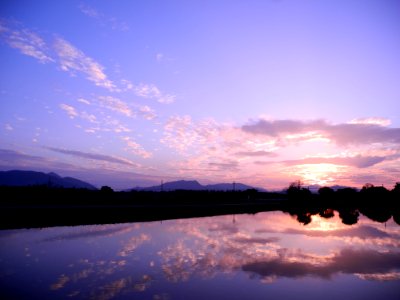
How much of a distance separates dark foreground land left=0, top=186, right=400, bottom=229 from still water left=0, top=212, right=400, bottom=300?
8401 mm

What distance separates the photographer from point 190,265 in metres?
14.5

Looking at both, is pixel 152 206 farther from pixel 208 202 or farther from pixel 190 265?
pixel 190 265

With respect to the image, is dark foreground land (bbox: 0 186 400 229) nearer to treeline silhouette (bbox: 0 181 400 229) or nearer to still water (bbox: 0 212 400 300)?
treeline silhouette (bbox: 0 181 400 229)

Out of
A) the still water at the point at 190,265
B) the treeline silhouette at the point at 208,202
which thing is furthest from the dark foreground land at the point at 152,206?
the still water at the point at 190,265

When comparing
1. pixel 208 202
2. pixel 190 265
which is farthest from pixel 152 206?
pixel 190 265

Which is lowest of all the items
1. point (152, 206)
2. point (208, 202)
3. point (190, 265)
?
point (190, 265)

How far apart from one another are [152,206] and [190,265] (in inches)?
1452

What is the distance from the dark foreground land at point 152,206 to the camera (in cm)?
3181

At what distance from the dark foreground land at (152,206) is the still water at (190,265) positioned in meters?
8.40

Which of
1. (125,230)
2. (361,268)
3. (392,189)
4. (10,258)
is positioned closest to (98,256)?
(10,258)

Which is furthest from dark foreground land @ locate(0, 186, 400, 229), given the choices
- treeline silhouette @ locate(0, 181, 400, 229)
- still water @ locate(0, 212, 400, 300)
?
still water @ locate(0, 212, 400, 300)

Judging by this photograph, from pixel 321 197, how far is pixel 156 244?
272 feet

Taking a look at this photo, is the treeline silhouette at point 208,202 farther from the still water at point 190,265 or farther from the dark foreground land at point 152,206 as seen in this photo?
the still water at point 190,265

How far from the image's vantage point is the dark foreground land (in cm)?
3181
